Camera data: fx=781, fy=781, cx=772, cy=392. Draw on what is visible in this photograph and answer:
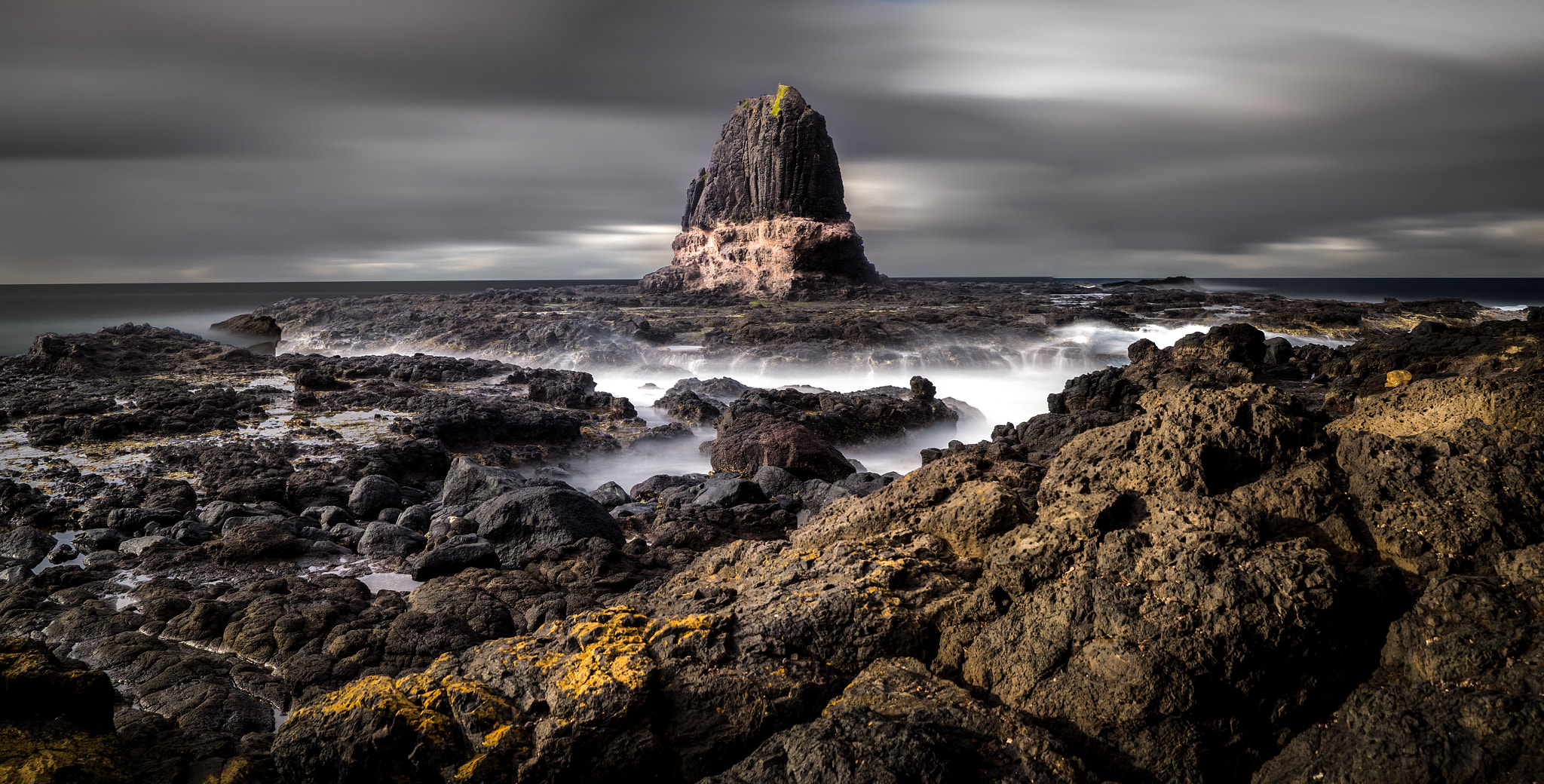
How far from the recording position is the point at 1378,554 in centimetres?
318

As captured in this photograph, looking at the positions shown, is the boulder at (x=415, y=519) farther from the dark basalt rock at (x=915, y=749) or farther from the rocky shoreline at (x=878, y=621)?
the dark basalt rock at (x=915, y=749)

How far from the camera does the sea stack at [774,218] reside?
55344mm

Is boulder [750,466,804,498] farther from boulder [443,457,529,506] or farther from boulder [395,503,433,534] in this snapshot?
boulder [395,503,433,534]

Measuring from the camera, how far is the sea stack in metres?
55.3

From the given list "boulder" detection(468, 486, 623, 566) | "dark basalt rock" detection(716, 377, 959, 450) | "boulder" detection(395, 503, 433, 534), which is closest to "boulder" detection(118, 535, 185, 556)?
"boulder" detection(395, 503, 433, 534)

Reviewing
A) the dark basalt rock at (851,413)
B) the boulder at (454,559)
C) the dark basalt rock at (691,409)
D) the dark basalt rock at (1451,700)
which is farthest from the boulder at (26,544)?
the dark basalt rock at (691,409)

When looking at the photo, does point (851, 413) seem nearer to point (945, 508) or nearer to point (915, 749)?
point (945, 508)

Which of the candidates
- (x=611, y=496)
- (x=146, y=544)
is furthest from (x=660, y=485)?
(x=146, y=544)

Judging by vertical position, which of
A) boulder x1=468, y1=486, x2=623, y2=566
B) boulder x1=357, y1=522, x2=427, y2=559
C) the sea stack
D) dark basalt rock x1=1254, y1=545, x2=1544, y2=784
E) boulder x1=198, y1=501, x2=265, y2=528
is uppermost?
the sea stack

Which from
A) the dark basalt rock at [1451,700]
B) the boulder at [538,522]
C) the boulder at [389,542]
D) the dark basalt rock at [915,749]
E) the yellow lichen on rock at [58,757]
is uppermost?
the dark basalt rock at [1451,700]

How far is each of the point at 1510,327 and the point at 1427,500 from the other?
13849 millimetres

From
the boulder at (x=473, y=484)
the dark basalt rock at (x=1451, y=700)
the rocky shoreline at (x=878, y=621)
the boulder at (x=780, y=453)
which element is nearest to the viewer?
the dark basalt rock at (x=1451, y=700)

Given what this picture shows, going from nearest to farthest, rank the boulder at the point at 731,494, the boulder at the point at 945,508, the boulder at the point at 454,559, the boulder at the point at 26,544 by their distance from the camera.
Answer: the boulder at the point at 945,508 → the boulder at the point at 454,559 → the boulder at the point at 26,544 → the boulder at the point at 731,494

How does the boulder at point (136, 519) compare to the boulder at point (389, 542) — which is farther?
the boulder at point (136, 519)
